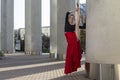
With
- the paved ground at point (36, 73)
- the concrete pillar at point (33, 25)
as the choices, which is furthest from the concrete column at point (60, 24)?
the concrete pillar at point (33, 25)

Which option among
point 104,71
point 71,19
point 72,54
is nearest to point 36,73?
point 72,54

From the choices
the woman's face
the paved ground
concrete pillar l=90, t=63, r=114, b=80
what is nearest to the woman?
the woman's face

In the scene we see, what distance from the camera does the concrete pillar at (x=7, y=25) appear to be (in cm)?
3589

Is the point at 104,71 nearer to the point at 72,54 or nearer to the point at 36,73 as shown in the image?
the point at 72,54

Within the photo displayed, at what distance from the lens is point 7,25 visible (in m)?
36.6

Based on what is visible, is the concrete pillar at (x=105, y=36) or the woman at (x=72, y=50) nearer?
the concrete pillar at (x=105, y=36)

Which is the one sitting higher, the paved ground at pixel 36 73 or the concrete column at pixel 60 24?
the concrete column at pixel 60 24

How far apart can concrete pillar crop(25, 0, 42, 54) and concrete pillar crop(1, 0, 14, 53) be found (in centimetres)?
712

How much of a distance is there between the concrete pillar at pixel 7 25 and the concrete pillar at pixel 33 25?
712 cm

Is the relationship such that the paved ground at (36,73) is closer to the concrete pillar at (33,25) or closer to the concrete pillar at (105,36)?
the concrete pillar at (105,36)

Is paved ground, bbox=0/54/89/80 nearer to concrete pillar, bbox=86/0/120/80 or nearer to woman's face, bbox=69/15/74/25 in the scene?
woman's face, bbox=69/15/74/25

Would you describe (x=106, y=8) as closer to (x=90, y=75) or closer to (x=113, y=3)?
(x=113, y=3)

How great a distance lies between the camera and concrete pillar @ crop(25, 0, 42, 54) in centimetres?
2861

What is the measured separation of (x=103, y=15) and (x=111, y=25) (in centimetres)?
31
